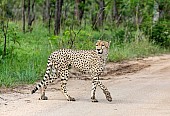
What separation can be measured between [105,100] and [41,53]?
573cm

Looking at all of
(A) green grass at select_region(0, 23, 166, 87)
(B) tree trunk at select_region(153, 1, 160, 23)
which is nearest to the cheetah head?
(A) green grass at select_region(0, 23, 166, 87)

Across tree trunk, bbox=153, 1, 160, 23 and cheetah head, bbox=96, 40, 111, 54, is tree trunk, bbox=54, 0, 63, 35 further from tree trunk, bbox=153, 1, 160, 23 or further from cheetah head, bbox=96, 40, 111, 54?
cheetah head, bbox=96, 40, 111, 54

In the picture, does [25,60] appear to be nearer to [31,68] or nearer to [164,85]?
[31,68]

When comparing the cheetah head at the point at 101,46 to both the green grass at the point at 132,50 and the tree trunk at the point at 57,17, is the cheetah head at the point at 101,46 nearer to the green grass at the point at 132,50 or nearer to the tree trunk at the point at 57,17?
the green grass at the point at 132,50

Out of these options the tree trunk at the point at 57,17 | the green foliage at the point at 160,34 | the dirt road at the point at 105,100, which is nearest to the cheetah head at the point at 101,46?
the dirt road at the point at 105,100

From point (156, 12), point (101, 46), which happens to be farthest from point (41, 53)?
point (156, 12)

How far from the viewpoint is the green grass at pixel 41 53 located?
12.3 meters

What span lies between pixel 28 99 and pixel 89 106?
1.49 m

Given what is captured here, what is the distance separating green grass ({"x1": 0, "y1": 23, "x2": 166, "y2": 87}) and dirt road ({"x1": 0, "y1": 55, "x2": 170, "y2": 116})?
2.70 ft

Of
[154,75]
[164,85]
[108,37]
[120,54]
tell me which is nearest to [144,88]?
[164,85]

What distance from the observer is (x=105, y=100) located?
9.88 m

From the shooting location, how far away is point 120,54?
18.1 m

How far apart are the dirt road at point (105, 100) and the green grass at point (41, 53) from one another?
823mm

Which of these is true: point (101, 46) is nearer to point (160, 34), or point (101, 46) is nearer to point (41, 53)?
point (41, 53)
